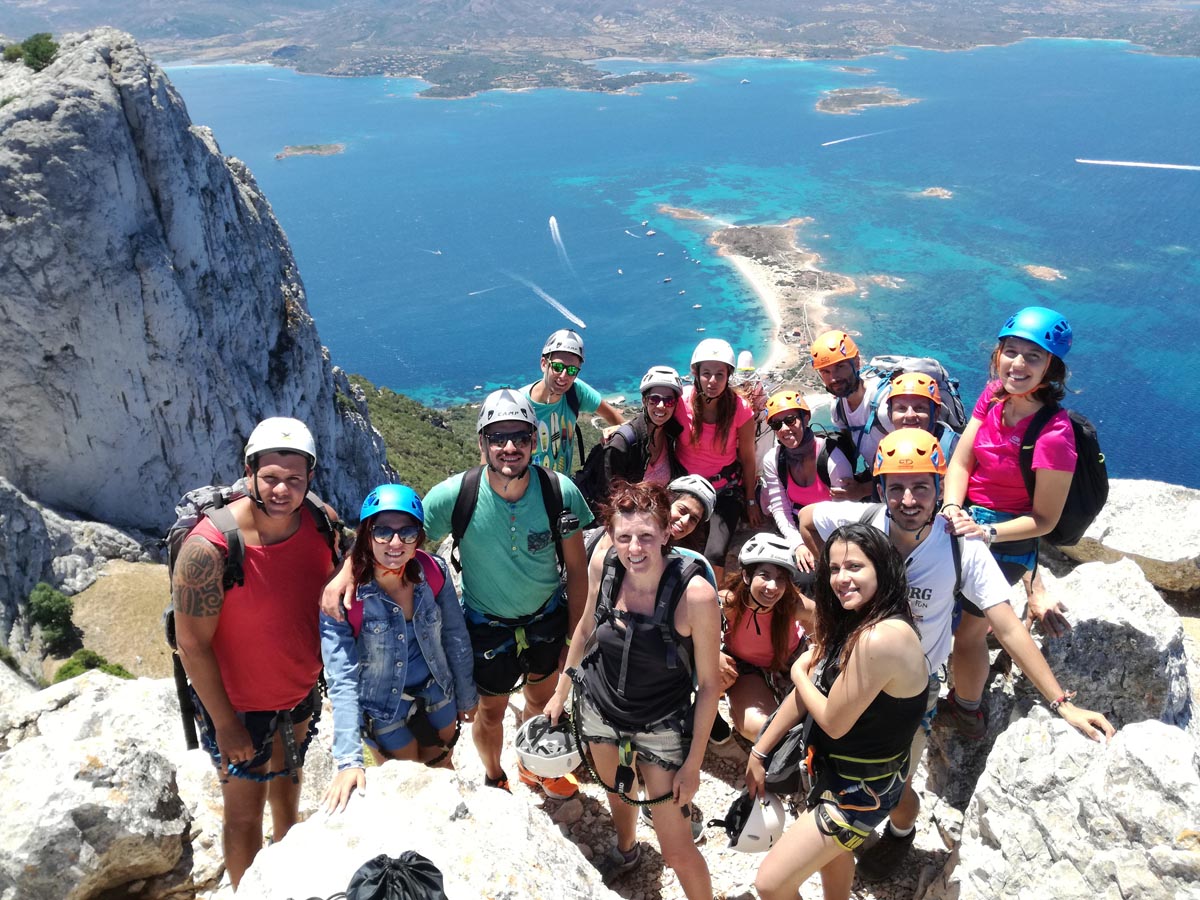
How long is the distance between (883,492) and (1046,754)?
1.58m

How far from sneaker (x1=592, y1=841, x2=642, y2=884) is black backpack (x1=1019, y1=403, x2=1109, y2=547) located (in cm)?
346

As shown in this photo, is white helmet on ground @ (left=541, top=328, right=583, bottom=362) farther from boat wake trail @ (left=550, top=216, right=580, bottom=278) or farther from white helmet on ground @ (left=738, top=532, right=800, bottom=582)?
boat wake trail @ (left=550, top=216, right=580, bottom=278)

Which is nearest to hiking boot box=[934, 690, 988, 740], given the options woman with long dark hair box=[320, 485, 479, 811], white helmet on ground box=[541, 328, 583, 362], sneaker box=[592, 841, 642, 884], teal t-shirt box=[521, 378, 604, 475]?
sneaker box=[592, 841, 642, 884]

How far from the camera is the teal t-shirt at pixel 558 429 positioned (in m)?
7.21

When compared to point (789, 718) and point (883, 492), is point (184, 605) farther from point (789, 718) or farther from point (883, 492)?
point (883, 492)

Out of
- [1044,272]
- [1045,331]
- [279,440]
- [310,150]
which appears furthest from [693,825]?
[310,150]

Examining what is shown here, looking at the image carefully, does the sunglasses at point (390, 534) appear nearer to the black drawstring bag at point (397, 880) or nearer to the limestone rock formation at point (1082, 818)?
the black drawstring bag at point (397, 880)

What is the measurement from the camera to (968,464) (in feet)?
17.6

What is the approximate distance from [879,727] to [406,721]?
8.64 ft

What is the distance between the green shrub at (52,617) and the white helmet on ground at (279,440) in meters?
31.8

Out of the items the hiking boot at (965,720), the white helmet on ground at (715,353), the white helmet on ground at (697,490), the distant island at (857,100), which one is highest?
the white helmet on ground at (715,353)

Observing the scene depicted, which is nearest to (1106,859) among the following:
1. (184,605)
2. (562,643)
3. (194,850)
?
(562,643)

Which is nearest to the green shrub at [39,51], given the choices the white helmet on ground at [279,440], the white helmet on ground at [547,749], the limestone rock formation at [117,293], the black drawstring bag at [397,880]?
the limestone rock formation at [117,293]

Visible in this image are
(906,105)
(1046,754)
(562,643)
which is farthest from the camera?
(906,105)
